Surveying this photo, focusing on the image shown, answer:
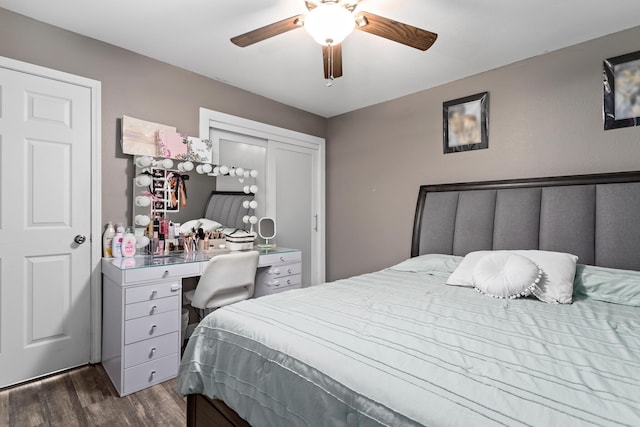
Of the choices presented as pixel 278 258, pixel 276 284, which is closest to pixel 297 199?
pixel 278 258

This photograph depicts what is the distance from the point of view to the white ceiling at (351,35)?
6.45 feet

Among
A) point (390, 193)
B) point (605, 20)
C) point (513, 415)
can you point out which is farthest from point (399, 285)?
point (605, 20)

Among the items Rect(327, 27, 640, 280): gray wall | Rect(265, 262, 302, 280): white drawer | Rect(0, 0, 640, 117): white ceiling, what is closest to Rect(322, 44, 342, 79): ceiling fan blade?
Rect(0, 0, 640, 117): white ceiling

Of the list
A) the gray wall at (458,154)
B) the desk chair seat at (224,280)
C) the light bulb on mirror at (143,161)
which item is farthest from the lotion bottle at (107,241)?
the gray wall at (458,154)

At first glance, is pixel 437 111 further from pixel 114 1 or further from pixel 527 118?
pixel 114 1

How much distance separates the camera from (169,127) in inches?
107

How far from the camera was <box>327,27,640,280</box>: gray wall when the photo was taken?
234 centimetres

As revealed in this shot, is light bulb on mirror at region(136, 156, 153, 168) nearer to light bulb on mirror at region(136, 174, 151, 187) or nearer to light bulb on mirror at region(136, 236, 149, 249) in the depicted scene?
light bulb on mirror at region(136, 174, 151, 187)

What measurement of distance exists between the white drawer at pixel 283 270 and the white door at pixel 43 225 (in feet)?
4.47

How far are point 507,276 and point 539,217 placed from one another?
88 centimetres

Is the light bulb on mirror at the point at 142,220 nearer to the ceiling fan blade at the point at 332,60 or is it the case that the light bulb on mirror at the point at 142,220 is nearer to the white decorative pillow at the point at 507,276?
the ceiling fan blade at the point at 332,60

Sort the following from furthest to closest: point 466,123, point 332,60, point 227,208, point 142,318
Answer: point 227,208 → point 466,123 → point 142,318 → point 332,60

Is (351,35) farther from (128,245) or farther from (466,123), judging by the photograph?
(128,245)

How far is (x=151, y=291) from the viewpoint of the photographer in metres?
2.12
